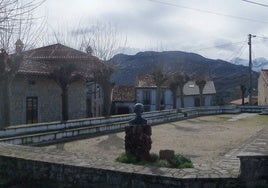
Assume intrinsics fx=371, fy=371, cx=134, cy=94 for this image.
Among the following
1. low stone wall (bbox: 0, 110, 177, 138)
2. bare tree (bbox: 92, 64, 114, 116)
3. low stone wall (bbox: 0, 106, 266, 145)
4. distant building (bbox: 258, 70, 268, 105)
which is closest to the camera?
low stone wall (bbox: 0, 106, 266, 145)

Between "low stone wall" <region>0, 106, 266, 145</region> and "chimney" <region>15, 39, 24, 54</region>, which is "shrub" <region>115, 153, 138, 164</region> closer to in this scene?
"low stone wall" <region>0, 106, 266, 145</region>

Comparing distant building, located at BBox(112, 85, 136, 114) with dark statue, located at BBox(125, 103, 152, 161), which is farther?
distant building, located at BBox(112, 85, 136, 114)

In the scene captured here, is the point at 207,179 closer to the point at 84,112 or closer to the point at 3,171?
the point at 3,171

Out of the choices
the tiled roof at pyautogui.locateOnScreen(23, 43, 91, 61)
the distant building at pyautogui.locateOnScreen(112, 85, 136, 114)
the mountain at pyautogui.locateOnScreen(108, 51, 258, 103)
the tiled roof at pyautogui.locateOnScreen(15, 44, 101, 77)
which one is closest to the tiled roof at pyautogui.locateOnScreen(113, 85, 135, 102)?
the distant building at pyautogui.locateOnScreen(112, 85, 136, 114)

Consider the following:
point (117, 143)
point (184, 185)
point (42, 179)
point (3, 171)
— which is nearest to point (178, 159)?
point (184, 185)

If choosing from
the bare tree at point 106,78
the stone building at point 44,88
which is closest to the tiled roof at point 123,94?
the stone building at point 44,88

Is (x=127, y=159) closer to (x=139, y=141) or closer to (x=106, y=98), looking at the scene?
(x=139, y=141)

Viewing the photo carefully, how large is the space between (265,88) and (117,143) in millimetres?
36610

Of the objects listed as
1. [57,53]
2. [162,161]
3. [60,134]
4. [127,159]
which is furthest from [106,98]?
[162,161]

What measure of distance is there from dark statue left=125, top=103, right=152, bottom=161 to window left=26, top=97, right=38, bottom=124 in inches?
726

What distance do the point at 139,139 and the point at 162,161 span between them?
2.35ft

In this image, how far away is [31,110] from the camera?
81.7 feet

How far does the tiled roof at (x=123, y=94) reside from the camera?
4703 centimetres

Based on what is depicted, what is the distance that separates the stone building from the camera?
23.7 metres
